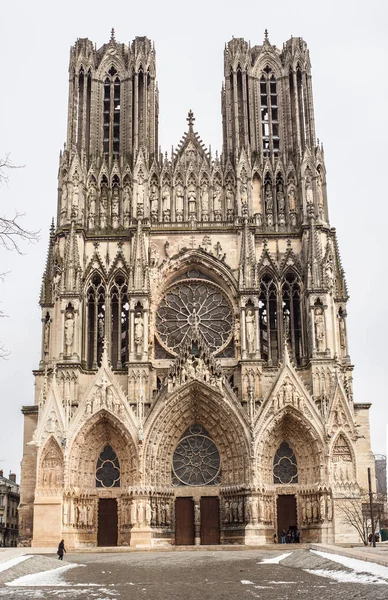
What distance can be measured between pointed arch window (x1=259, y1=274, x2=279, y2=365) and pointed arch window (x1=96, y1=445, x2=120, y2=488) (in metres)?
8.45

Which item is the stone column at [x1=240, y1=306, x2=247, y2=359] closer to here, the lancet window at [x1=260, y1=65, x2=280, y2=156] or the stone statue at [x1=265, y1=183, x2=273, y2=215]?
the stone statue at [x1=265, y1=183, x2=273, y2=215]

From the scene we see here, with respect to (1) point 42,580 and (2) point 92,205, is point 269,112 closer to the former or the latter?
(2) point 92,205

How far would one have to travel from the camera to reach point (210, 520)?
36188 mm

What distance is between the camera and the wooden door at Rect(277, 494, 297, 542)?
36.0 m

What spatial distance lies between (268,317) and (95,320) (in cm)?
821

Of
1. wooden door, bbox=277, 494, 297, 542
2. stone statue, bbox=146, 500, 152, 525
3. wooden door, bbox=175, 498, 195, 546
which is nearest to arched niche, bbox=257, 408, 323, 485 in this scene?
wooden door, bbox=277, 494, 297, 542

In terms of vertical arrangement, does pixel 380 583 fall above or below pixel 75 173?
below

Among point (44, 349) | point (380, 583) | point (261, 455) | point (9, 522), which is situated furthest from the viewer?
point (9, 522)

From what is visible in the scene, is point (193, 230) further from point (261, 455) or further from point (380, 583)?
point (380, 583)

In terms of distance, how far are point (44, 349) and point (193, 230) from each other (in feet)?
30.0

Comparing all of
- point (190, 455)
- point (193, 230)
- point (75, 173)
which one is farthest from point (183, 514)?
point (75, 173)

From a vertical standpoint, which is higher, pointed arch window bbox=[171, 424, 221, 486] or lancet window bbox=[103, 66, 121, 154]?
lancet window bbox=[103, 66, 121, 154]

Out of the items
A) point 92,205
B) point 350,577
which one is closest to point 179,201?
point 92,205

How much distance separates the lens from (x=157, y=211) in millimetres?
40969
